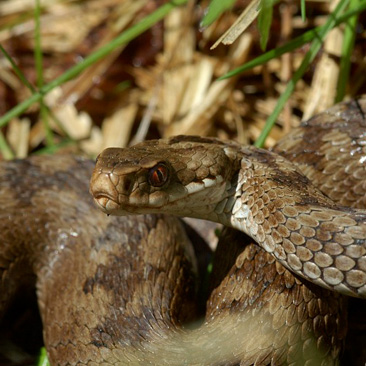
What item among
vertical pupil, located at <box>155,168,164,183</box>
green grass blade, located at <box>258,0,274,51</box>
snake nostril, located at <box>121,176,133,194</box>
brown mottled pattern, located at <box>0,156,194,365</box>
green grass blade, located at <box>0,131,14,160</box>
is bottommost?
green grass blade, located at <box>0,131,14,160</box>

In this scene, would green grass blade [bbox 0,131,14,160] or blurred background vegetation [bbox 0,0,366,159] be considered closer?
blurred background vegetation [bbox 0,0,366,159]

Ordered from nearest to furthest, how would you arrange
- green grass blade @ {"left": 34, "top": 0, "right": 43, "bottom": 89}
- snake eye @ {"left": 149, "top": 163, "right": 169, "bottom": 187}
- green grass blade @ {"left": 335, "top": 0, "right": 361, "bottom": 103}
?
snake eye @ {"left": 149, "top": 163, "right": 169, "bottom": 187}
green grass blade @ {"left": 335, "top": 0, "right": 361, "bottom": 103}
green grass blade @ {"left": 34, "top": 0, "right": 43, "bottom": 89}

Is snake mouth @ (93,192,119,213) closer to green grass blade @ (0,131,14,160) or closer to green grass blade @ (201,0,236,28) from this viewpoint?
green grass blade @ (201,0,236,28)

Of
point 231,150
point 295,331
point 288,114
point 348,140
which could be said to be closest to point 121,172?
point 231,150

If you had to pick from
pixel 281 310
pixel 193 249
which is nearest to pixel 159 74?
pixel 193 249

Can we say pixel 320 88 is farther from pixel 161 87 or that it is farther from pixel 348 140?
pixel 161 87

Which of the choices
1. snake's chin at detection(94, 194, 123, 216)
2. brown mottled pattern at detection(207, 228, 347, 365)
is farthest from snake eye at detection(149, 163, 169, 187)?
brown mottled pattern at detection(207, 228, 347, 365)

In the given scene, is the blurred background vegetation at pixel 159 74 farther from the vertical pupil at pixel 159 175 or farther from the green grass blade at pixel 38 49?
the vertical pupil at pixel 159 175
